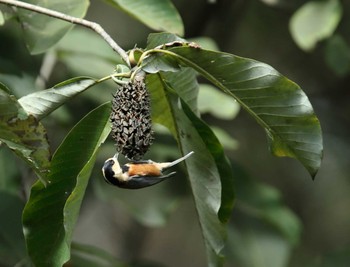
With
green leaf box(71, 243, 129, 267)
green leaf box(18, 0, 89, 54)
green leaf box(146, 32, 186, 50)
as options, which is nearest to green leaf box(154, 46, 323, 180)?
green leaf box(146, 32, 186, 50)

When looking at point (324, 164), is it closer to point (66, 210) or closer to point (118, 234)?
point (118, 234)

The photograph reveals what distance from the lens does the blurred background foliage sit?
2174 mm

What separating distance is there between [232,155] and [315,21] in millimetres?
1332

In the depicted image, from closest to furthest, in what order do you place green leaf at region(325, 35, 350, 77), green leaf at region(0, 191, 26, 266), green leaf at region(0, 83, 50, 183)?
1. green leaf at region(0, 83, 50, 183)
2. green leaf at region(0, 191, 26, 266)
3. green leaf at region(325, 35, 350, 77)

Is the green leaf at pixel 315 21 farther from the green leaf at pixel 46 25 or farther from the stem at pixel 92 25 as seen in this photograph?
the stem at pixel 92 25

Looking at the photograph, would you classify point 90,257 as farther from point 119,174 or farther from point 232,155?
point 232,155

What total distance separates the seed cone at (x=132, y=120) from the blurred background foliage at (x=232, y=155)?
0.77 metres

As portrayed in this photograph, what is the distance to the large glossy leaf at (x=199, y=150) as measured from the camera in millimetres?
1327

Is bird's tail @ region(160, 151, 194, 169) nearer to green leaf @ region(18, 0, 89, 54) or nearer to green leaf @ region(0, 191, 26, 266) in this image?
green leaf @ region(18, 0, 89, 54)

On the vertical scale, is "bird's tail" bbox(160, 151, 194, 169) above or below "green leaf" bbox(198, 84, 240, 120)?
above

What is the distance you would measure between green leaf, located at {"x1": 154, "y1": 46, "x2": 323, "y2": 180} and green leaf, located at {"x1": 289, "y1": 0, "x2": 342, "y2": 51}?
105cm

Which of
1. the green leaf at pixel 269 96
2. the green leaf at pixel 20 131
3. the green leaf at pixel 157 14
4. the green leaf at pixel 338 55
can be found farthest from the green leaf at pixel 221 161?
the green leaf at pixel 338 55

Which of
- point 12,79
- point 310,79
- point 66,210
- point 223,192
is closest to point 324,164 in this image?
point 310,79

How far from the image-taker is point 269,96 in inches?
47.9
